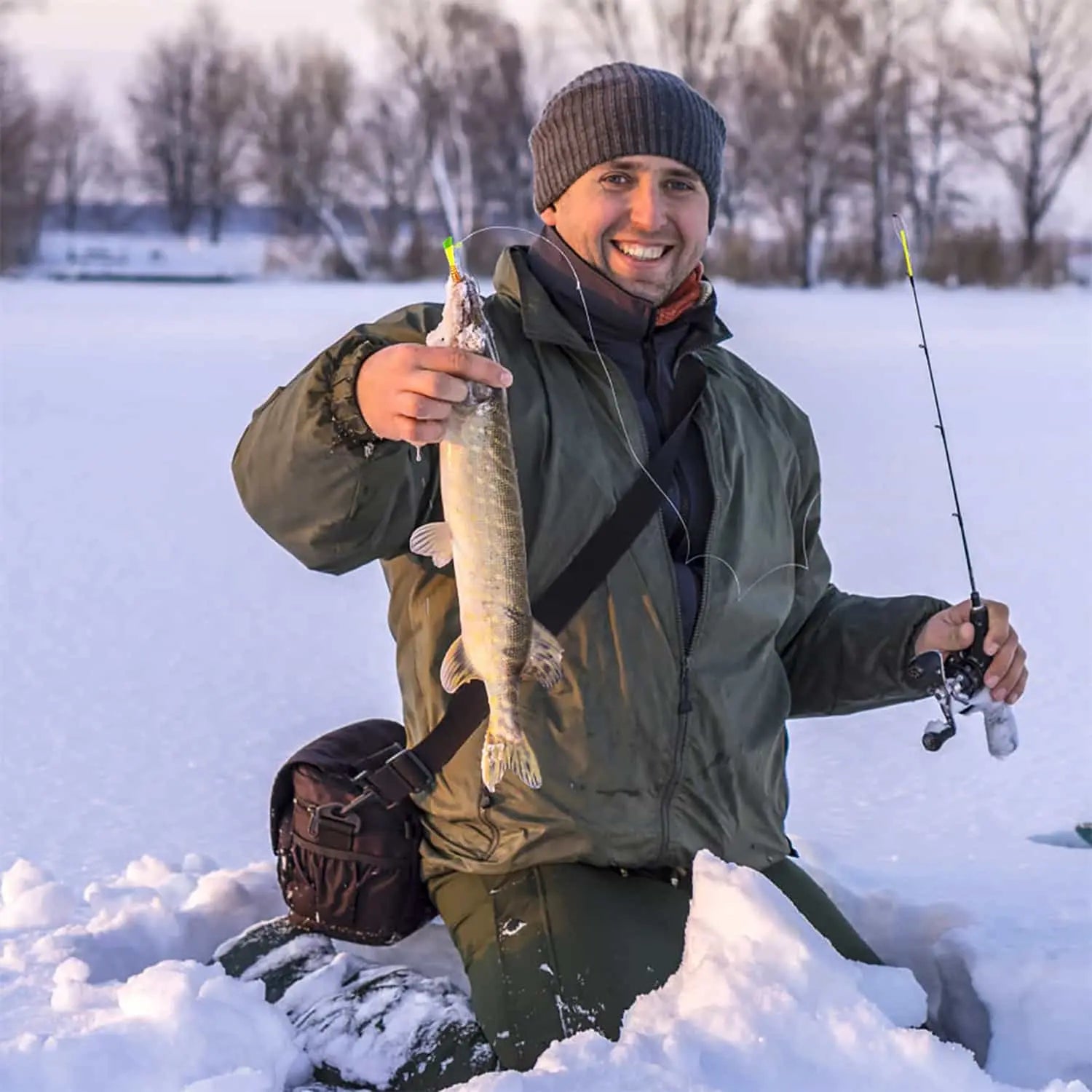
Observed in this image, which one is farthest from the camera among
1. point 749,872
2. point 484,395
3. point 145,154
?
point 145,154

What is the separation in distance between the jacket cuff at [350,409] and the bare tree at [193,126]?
48429 millimetres

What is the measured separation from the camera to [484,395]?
213 centimetres

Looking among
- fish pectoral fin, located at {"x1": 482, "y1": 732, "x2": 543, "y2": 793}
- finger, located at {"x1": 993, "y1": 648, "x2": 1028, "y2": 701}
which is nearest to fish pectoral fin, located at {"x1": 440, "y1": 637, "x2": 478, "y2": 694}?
fish pectoral fin, located at {"x1": 482, "y1": 732, "x2": 543, "y2": 793}

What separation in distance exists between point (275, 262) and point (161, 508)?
31.5 metres

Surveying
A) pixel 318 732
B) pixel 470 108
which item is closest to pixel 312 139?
pixel 470 108

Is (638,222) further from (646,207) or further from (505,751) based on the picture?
(505,751)

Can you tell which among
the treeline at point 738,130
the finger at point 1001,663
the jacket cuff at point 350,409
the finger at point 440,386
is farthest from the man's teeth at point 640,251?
the treeline at point 738,130

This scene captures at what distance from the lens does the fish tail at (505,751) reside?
7.94 feet

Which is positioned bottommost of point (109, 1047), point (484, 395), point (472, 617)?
point (109, 1047)

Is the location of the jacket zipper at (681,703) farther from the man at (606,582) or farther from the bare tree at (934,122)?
the bare tree at (934,122)

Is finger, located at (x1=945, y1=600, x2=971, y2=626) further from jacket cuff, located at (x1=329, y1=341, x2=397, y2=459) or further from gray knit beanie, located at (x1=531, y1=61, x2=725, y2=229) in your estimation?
jacket cuff, located at (x1=329, y1=341, x2=397, y2=459)

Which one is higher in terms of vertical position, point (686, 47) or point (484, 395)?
point (686, 47)

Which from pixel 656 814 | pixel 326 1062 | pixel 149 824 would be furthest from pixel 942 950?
pixel 149 824

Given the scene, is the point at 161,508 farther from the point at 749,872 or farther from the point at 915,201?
the point at 915,201
